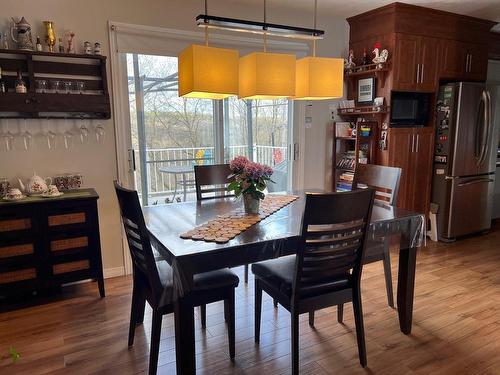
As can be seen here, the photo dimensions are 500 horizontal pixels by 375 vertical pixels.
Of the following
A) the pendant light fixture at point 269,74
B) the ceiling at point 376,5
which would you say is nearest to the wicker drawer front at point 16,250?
the pendant light fixture at point 269,74

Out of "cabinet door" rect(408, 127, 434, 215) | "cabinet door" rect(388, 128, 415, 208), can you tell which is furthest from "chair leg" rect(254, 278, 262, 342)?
"cabinet door" rect(408, 127, 434, 215)

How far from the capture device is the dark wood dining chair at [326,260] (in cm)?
174

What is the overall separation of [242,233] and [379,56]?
2.78 m

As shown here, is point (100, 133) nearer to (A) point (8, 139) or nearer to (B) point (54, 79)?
(B) point (54, 79)

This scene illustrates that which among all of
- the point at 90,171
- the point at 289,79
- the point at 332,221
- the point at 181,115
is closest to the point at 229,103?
the point at 181,115

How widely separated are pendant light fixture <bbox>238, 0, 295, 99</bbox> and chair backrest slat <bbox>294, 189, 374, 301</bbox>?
2.31 ft

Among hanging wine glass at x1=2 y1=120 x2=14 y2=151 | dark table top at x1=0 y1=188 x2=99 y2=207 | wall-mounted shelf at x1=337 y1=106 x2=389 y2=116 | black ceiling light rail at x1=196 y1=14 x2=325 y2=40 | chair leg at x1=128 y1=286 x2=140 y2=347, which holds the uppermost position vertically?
black ceiling light rail at x1=196 y1=14 x2=325 y2=40

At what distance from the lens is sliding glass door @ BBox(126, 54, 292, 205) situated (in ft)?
11.0

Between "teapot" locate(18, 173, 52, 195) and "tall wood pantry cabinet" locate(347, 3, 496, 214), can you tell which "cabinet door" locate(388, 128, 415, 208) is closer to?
"tall wood pantry cabinet" locate(347, 3, 496, 214)

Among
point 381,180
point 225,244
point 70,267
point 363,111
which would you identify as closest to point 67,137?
point 70,267

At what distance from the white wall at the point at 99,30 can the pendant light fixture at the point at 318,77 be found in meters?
1.58

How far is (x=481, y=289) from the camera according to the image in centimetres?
299

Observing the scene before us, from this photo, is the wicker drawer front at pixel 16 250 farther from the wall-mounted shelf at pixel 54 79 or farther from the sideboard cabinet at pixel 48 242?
the wall-mounted shelf at pixel 54 79

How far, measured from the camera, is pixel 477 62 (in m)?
4.25
